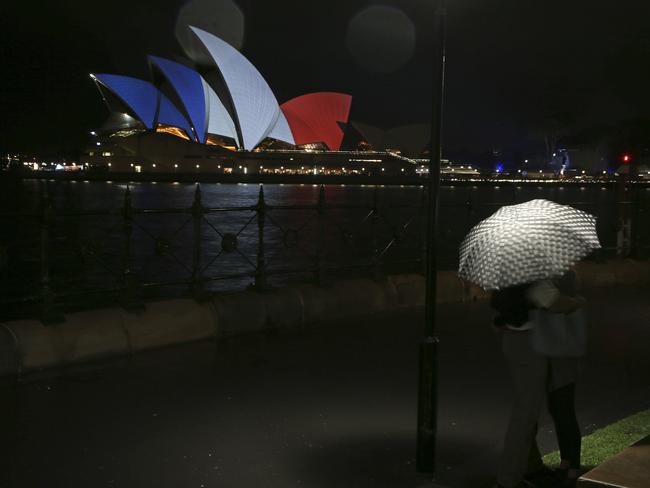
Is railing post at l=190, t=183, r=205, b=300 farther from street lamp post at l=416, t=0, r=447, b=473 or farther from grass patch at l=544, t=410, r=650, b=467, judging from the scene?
grass patch at l=544, t=410, r=650, b=467

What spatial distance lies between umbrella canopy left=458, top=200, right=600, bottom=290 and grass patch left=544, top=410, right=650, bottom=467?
1.36 m

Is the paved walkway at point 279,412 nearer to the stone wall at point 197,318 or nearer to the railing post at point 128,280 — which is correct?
the stone wall at point 197,318

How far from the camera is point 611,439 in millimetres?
4777

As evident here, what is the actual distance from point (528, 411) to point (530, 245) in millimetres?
830

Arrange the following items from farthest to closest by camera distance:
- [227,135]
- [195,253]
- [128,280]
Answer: [227,135] < [195,253] < [128,280]

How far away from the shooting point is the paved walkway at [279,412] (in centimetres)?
439

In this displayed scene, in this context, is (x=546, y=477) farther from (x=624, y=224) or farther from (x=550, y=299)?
(x=624, y=224)

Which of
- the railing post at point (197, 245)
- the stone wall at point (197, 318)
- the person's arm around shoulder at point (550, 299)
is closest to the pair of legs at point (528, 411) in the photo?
the person's arm around shoulder at point (550, 299)

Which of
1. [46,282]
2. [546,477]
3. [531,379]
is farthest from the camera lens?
[46,282]

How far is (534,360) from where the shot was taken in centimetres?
369

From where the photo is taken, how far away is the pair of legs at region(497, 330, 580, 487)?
3711mm

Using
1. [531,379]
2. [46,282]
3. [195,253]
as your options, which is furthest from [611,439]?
[195,253]

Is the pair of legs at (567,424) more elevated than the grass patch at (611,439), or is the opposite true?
the pair of legs at (567,424)

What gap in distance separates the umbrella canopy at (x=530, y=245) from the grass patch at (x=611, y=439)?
1359 mm
